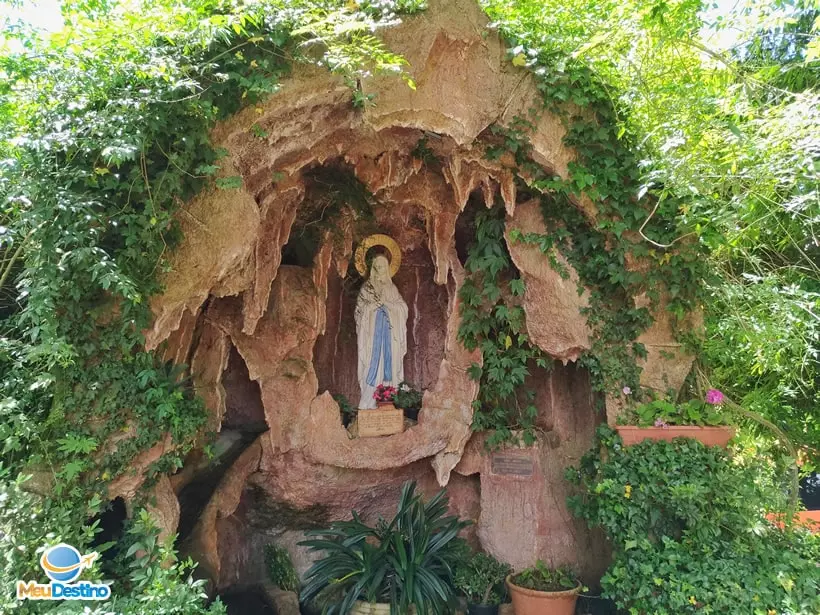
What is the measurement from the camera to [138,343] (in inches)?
157

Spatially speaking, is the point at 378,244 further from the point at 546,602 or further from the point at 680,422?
the point at 546,602

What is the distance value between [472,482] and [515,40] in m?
4.38

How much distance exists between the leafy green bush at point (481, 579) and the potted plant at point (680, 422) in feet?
6.24

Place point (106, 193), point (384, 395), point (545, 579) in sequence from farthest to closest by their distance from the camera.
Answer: point (384, 395) → point (545, 579) → point (106, 193)

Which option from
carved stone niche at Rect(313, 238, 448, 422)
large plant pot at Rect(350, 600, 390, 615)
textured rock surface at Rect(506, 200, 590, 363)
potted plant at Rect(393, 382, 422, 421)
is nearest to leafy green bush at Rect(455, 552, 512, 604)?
large plant pot at Rect(350, 600, 390, 615)

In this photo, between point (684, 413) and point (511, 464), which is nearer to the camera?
point (684, 413)

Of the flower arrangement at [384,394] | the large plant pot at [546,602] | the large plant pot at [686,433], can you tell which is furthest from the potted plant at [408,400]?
the large plant pot at [686,433]

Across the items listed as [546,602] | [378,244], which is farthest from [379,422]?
[546,602]

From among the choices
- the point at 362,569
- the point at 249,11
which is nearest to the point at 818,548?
the point at 362,569

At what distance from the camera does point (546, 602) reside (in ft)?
16.4

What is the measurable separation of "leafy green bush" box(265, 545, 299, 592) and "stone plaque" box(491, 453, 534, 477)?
7.45 ft

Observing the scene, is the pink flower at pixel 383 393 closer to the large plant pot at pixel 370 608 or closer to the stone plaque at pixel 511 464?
the stone plaque at pixel 511 464

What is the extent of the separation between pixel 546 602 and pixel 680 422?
6.35 ft

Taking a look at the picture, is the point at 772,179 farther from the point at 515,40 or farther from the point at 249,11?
the point at 249,11
